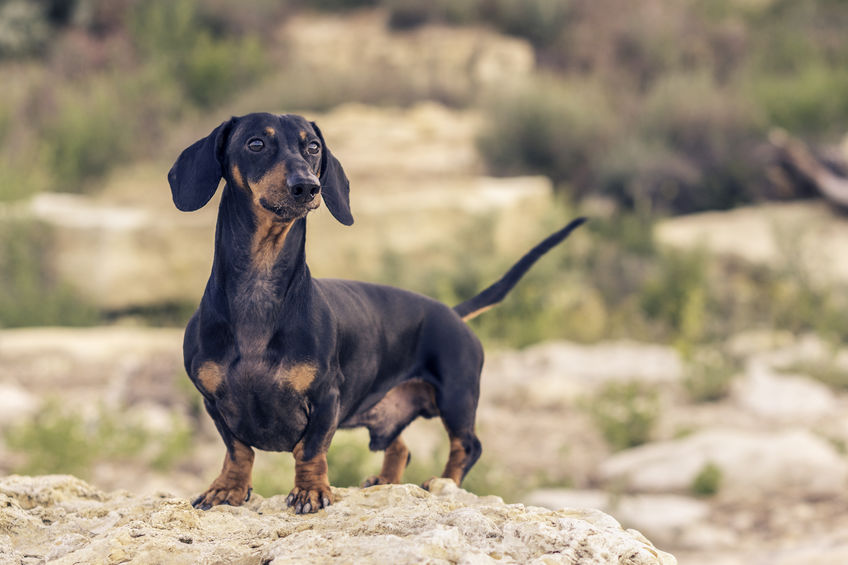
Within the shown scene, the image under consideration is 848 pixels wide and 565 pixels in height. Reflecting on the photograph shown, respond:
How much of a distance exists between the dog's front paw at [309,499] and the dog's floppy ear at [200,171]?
85cm

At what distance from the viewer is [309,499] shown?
103 inches

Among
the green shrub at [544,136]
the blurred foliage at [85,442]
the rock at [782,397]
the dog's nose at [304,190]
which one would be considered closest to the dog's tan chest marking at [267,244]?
the dog's nose at [304,190]

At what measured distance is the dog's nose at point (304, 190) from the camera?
2.31 meters

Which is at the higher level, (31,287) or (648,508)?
(31,287)

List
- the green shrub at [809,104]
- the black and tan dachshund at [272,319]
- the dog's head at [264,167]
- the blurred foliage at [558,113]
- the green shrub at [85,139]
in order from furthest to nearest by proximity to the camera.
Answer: the green shrub at [809,104] < the green shrub at [85,139] < the blurred foliage at [558,113] < the black and tan dachshund at [272,319] < the dog's head at [264,167]

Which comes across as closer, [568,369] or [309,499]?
Answer: [309,499]

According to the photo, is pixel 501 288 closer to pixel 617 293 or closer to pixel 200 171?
pixel 200 171

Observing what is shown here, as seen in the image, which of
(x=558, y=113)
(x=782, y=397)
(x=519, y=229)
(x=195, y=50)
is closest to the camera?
(x=782, y=397)

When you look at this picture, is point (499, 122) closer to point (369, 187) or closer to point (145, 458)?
point (369, 187)

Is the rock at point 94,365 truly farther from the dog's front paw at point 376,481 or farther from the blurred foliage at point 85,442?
the dog's front paw at point 376,481

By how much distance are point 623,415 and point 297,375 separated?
489 cm

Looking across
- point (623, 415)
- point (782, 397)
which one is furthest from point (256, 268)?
point (782, 397)

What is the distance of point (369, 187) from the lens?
37.4ft

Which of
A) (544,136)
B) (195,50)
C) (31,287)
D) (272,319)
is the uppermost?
(195,50)
